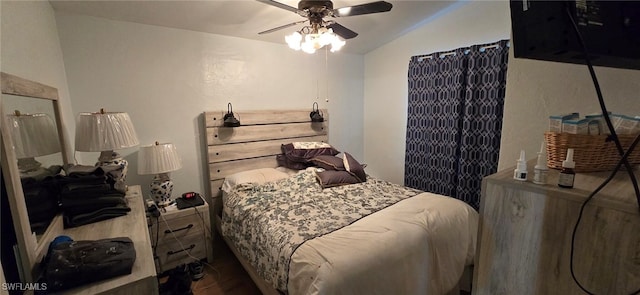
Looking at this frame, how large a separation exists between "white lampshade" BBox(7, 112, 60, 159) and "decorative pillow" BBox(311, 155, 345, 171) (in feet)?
6.75

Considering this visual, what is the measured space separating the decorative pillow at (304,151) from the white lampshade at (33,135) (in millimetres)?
1957

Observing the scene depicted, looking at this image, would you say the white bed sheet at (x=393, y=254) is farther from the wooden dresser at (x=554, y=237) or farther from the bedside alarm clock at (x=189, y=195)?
the bedside alarm clock at (x=189, y=195)

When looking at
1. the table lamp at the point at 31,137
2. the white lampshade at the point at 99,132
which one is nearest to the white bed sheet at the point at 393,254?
the table lamp at the point at 31,137

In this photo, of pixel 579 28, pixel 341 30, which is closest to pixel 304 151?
pixel 341 30

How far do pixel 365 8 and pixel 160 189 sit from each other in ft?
7.18

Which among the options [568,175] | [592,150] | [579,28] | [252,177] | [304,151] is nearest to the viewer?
[579,28]

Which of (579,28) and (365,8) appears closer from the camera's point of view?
(579,28)

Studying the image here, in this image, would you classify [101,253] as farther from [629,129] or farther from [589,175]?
[629,129]

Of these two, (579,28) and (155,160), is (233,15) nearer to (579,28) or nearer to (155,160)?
(155,160)

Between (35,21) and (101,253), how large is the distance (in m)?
1.49

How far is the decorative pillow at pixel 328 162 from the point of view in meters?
2.84

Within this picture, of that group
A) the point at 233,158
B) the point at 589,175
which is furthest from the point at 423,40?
the point at 589,175

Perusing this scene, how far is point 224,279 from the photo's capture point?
90.6 inches

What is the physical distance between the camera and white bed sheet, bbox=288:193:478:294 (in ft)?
4.52
